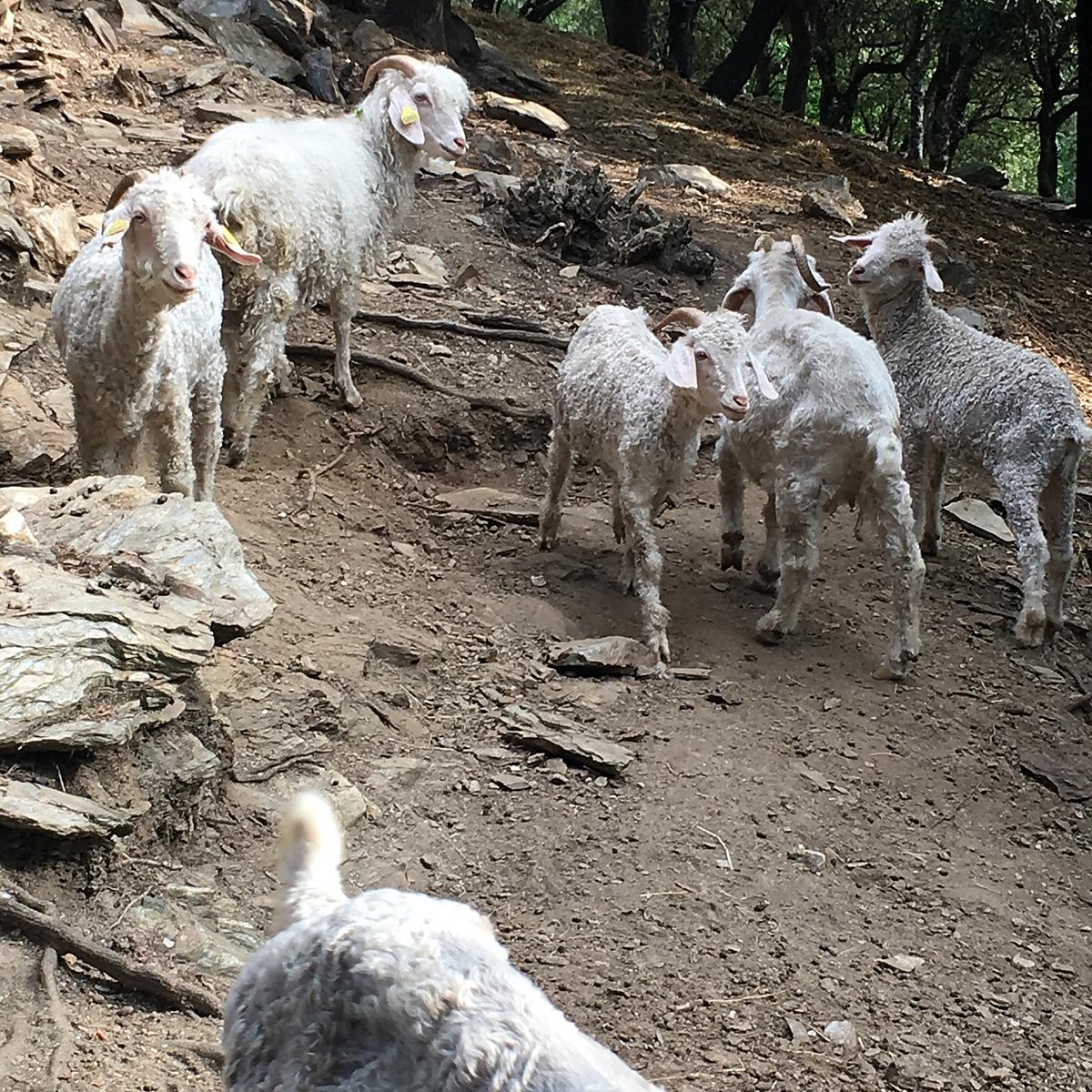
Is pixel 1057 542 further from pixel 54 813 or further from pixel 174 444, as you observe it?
pixel 54 813

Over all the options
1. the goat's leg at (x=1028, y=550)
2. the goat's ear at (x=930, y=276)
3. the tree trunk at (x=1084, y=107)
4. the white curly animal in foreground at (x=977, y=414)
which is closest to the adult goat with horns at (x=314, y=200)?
the white curly animal in foreground at (x=977, y=414)

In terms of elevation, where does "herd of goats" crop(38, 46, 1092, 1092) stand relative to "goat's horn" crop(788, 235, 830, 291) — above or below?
below

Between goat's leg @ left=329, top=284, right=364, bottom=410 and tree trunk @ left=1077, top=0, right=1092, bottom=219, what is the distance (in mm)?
12057

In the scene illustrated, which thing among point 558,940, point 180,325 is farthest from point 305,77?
point 558,940

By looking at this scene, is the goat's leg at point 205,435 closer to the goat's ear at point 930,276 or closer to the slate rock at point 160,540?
the slate rock at point 160,540

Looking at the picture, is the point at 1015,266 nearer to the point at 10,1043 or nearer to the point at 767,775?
the point at 767,775

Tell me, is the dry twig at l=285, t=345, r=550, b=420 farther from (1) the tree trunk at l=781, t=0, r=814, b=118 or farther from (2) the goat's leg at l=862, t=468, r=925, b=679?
(1) the tree trunk at l=781, t=0, r=814, b=118

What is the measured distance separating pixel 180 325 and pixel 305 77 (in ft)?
24.9

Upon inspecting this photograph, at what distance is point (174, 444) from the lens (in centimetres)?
551

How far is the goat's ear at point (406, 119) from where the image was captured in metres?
7.78

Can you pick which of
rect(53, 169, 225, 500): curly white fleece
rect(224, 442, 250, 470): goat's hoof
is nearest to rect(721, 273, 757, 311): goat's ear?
rect(224, 442, 250, 470): goat's hoof

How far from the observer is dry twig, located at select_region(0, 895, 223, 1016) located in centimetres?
325

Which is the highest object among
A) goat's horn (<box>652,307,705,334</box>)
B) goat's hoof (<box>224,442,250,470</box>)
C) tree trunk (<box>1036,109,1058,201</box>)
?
tree trunk (<box>1036,109,1058,201</box>)

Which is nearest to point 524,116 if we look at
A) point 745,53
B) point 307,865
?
point 745,53
